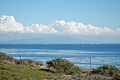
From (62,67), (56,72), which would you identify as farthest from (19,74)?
(62,67)

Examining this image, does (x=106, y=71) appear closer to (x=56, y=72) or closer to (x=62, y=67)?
(x=62, y=67)

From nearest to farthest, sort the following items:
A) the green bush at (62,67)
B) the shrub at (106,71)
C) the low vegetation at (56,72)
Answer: the low vegetation at (56,72) < the shrub at (106,71) < the green bush at (62,67)

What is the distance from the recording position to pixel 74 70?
44.4 m

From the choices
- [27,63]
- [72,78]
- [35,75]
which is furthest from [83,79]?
[27,63]

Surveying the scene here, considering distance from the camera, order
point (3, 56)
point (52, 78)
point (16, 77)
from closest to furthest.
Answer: point (16, 77) → point (52, 78) → point (3, 56)

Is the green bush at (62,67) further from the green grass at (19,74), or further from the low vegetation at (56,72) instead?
the green grass at (19,74)

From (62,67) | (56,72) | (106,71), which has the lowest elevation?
(56,72)

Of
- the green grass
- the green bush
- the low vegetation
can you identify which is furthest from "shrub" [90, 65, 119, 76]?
the green grass

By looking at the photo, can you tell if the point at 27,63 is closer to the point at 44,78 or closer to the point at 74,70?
the point at 74,70

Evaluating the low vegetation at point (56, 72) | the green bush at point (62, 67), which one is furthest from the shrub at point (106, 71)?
the green bush at point (62, 67)

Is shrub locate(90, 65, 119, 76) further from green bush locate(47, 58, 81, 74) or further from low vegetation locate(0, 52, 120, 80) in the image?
green bush locate(47, 58, 81, 74)

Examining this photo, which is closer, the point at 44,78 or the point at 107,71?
the point at 44,78

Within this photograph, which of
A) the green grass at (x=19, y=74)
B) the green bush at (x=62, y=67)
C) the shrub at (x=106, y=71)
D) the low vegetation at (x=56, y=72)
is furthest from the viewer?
the green bush at (x=62, y=67)

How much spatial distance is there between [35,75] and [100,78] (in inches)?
236
